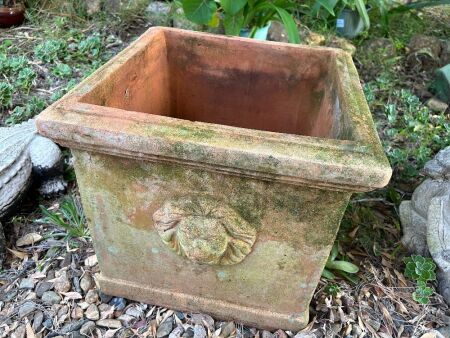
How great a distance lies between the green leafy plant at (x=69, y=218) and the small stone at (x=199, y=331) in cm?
66

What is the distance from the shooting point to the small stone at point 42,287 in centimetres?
159

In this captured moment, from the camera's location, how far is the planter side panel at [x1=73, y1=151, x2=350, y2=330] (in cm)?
109

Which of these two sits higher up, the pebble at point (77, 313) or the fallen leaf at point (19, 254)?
the pebble at point (77, 313)

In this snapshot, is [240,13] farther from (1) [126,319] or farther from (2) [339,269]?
(1) [126,319]

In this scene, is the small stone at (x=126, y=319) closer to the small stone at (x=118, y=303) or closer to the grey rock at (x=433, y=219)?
the small stone at (x=118, y=303)

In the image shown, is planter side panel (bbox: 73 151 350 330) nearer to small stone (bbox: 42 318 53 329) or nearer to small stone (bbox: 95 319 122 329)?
small stone (bbox: 95 319 122 329)

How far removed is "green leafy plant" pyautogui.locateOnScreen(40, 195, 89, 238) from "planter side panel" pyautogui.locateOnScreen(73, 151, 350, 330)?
1.24 feet

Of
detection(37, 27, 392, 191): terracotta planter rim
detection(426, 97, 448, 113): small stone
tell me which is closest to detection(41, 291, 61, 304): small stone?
detection(37, 27, 392, 191): terracotta planter rim

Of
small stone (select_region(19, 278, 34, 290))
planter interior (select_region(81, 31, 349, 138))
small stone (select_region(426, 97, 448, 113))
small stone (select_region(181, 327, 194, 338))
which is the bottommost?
small stone (select_region(19, 278, 34, 290))

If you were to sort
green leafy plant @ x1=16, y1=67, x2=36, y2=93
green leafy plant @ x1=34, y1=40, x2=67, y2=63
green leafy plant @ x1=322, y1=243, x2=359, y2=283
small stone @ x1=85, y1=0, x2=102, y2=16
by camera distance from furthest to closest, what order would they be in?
small stone @ x1=85, y1=0, x2=102, y2=16
green leafy plant @ x1=34, y1=40, x2=67, y2=63
green leafy plant @ x1=16, y1=67, x2=36, y2=93
green leafy plant @ x1=322, y1=243, x2=359, y2=283

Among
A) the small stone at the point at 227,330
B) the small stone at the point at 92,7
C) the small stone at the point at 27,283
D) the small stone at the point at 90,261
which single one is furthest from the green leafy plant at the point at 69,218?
the small stone at the point at 92,7

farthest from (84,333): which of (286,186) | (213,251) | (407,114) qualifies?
(407,114)

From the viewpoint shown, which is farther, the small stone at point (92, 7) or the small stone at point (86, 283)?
the small stone at point (92, 7)

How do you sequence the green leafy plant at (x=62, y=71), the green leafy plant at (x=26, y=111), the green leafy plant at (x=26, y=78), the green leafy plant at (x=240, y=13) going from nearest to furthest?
the green leafy plant at (x=240, y=13) < the green leafy plant at (x=26, y=111) < the green leafy plant at (x=26, y=78) < the green leafy plant at (x=62, y=71)
